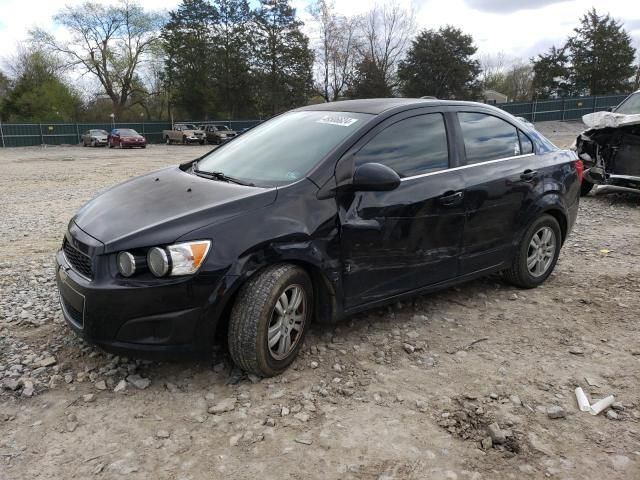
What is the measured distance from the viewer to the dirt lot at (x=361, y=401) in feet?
8.18

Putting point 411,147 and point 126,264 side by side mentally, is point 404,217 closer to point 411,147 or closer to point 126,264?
point 411,147

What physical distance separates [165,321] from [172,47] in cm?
5111

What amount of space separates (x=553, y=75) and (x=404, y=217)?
178 feet

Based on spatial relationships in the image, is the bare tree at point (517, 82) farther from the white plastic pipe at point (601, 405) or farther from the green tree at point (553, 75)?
the white plastic pipe at point (601, 405)

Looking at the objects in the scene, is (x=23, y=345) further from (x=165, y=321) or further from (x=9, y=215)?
(x=9, y=215)

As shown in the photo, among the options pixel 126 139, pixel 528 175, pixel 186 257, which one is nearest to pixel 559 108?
pixel 126 139

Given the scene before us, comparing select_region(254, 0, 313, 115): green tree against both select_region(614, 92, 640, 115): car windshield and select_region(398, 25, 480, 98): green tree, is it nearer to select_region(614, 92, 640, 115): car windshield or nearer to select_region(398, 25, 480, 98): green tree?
select_region(398, 25, 480, 98): green tree

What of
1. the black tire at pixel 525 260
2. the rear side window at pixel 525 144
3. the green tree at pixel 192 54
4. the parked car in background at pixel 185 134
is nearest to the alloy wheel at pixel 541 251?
the black tire at pixel 525 260

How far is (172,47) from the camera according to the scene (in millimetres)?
48750

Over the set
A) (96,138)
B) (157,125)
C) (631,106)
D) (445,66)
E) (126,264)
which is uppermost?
(445,66)

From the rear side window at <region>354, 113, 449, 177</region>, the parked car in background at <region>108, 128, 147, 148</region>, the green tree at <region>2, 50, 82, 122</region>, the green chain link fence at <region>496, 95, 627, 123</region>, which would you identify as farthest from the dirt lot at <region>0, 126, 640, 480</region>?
the green tree at <region>2, 50, 82, 122</region>

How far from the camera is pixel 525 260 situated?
4.61m

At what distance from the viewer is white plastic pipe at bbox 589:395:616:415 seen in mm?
2916

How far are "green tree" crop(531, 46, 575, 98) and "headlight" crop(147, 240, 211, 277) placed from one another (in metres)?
55.4
